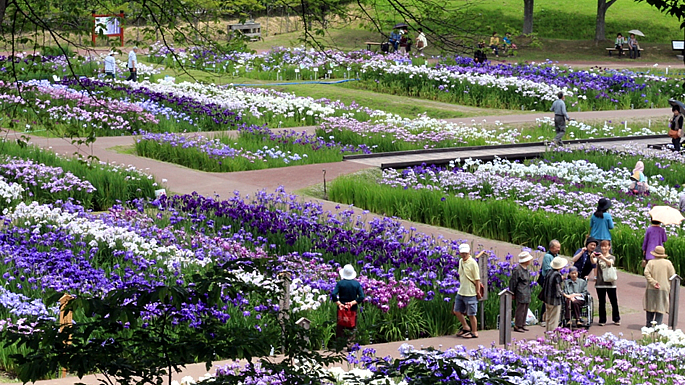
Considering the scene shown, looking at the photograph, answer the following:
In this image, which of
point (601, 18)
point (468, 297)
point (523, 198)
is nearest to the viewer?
point (468, 297)

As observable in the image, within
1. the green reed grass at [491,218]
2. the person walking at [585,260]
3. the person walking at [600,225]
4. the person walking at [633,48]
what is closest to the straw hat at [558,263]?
the person walking at [585,260]

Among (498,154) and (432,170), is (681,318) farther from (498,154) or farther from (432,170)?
(498,154)

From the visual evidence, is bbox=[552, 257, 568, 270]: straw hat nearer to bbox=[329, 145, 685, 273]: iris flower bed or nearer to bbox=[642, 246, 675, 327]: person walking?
bbox=[642, 246, 675, 327]: person walking

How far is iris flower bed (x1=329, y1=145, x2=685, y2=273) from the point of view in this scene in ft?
46.6

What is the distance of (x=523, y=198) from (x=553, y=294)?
6279 mm

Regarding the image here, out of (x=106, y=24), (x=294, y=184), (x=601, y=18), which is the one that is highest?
(x=106, y=24)

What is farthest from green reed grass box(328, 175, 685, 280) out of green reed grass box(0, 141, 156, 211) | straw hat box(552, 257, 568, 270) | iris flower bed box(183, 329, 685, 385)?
iris flower bed box(183, 329, 685, 385)

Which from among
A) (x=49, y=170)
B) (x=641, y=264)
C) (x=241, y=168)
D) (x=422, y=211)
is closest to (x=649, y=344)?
(x=641, y=264)

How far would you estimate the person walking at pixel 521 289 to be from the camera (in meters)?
10.4

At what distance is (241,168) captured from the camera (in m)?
19.8

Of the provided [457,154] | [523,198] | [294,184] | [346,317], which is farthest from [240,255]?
[457,154]

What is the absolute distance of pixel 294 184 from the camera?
18328 mm

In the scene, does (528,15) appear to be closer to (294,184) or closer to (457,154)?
(457,154)

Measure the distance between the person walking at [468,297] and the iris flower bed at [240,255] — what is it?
0.99 feet
